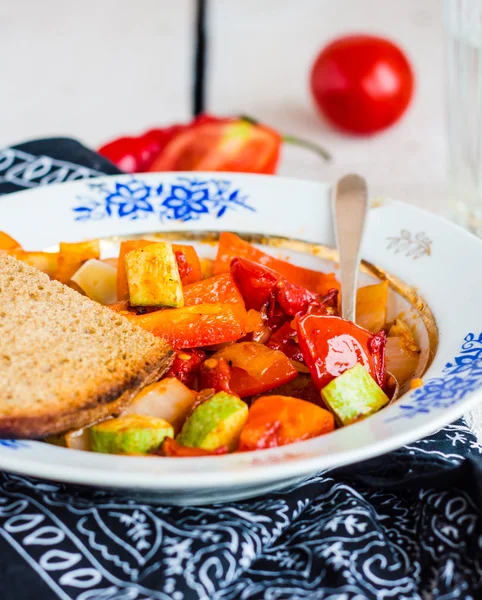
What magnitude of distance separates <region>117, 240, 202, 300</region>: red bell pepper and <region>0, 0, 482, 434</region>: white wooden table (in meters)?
1.83

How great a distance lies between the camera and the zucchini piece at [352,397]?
2.09m

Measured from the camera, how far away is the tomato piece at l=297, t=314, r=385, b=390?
7.30 ft

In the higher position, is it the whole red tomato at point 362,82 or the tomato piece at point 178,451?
the whole red tomato at point 362,82

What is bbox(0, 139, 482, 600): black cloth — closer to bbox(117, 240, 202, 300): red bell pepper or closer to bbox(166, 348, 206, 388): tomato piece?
bbox(166, 348, 206, 388): tomato piece

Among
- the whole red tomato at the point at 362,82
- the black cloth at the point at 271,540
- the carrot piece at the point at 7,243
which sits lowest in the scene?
the black cloth at the point at 271,540

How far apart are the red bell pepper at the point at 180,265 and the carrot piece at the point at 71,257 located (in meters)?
0.20

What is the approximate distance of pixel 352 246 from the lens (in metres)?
2.87

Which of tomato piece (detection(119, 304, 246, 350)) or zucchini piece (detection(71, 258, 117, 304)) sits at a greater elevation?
tomato piece (detection(119, 304, 246, 350))

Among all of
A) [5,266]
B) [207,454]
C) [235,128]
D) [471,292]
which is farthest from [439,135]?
[207,454]

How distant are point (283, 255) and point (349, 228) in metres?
0.25

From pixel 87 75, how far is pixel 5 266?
365 centimetres

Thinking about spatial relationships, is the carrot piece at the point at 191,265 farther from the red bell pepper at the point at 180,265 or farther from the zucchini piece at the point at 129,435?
the zucchini piece at the point at 129,435

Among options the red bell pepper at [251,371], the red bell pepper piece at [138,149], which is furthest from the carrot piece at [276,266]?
the red bell pepper piece at [138,149]

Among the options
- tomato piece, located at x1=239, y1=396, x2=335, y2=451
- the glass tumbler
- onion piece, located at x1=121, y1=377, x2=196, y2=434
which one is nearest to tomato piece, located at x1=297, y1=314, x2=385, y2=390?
tomato piece, located at x1=239, y1=396, x2=335, y2=451
